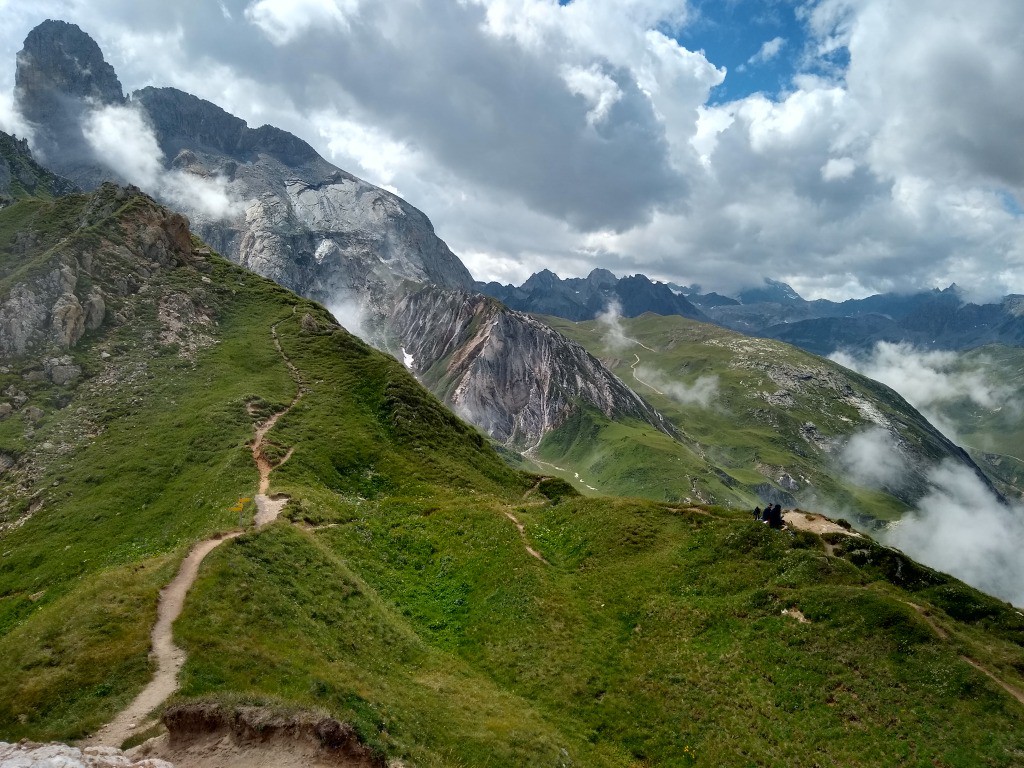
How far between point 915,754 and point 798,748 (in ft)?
17.7

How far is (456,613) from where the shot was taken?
40.1 m

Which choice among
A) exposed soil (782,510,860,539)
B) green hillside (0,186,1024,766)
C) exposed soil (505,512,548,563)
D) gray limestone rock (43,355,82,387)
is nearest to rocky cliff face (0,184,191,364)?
gray limestone rock (43,355,82,387)

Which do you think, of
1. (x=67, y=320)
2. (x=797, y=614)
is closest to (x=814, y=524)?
(x=797, y=614)

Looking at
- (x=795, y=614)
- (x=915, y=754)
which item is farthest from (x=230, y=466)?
(x=915, y=754)

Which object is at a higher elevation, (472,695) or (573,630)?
(573,630)

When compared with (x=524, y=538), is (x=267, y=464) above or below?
below

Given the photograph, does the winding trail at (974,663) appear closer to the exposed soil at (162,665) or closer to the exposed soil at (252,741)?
the exposed soil at (252,741)

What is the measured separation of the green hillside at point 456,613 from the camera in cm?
2502

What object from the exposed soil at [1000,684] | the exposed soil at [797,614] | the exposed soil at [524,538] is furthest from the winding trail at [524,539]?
the exposed soil at [1000,684]

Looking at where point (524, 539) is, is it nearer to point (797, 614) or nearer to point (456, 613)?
point (456, 613)

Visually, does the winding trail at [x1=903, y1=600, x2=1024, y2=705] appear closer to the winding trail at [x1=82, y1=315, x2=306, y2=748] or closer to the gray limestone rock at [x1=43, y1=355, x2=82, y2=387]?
the winding trail at [x1=82, y1=315, x2=306, y2=748]

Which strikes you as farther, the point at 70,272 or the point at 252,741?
the point at 70,272

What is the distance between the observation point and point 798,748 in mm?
28156

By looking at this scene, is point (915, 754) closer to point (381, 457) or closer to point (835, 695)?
point (835, 695)
